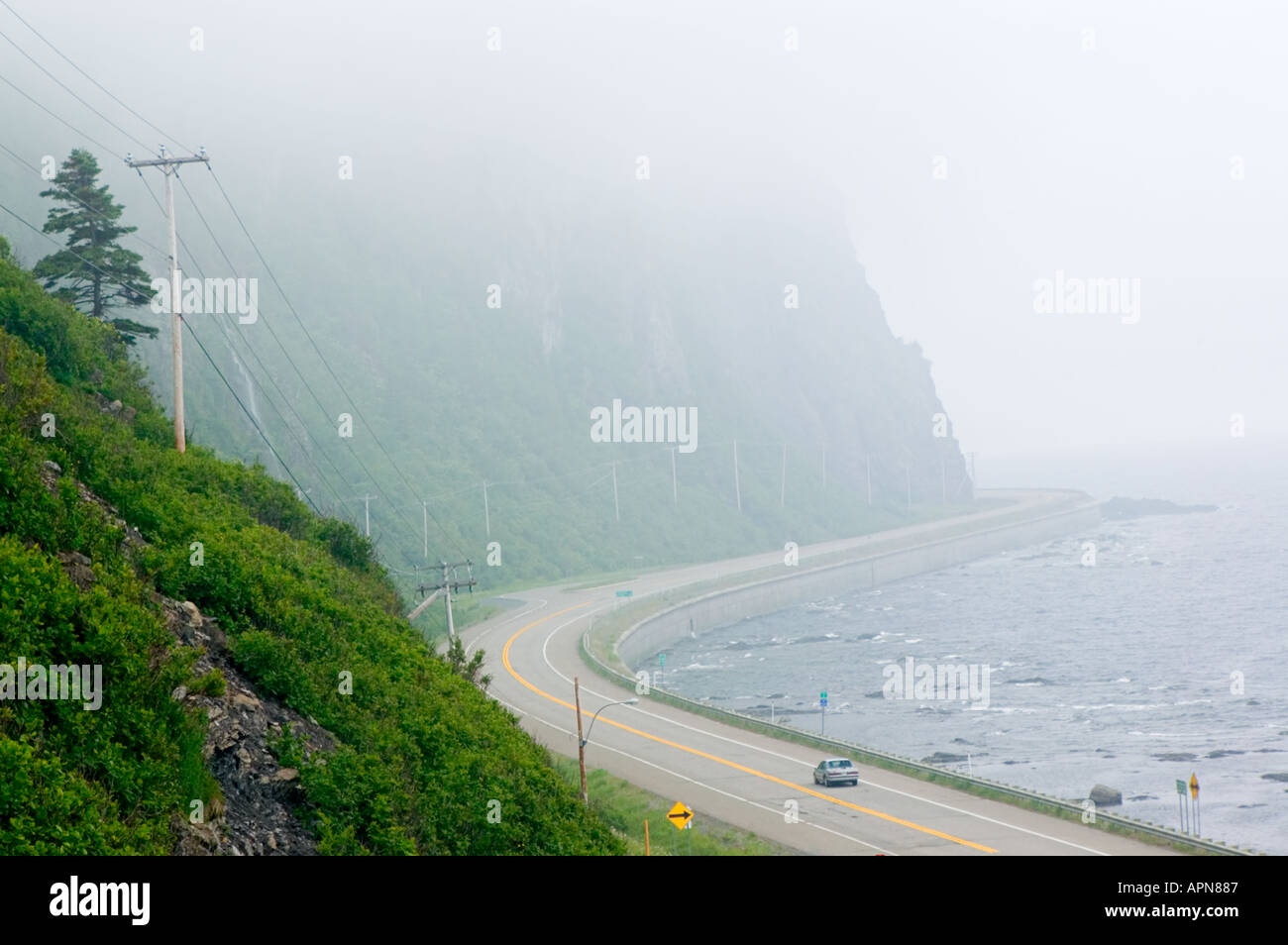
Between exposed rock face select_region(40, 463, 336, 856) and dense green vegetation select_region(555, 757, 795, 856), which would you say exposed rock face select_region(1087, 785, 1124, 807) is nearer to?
dense green vegetation select_region(555, 757, 795, 856)

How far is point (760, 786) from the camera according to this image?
128 ft

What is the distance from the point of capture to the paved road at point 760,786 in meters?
31.5

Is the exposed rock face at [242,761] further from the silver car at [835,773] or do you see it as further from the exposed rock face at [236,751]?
the silver car at [835,773]

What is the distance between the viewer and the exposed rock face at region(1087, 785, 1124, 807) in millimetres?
40344

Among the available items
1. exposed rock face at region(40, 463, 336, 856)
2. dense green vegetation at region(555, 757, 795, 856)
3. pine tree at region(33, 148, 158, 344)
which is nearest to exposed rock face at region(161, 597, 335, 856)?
exposed rock face at region(40, 463, 336, 856)

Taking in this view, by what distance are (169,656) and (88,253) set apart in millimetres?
29056

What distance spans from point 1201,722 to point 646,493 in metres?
86.3

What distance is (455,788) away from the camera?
16531 mm

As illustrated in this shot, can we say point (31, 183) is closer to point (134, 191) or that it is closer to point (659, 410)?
point (134, 191)

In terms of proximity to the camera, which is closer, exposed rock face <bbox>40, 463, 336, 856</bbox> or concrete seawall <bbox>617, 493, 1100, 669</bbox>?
exposed rock face <bbox>40, 463, 336, 856</bbox>

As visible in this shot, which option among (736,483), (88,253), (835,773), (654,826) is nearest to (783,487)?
→ (736,483)

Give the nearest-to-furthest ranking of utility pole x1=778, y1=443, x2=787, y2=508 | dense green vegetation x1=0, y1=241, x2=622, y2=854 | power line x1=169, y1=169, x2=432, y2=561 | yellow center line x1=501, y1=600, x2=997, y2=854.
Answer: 1. dense green vegetation x1=0, y1=241, x2=622, y2=854
2. yellow center line x1=501, y1=600, x2=997, y2=854
3. power line x1=169, y1=169, x2=432, y2=561
4. utility pole x1=778, y1=443, x2=787, y2=508

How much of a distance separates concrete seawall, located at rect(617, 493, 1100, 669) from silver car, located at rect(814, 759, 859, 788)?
3535cm

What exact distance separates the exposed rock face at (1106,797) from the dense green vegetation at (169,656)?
2686 centimetres
